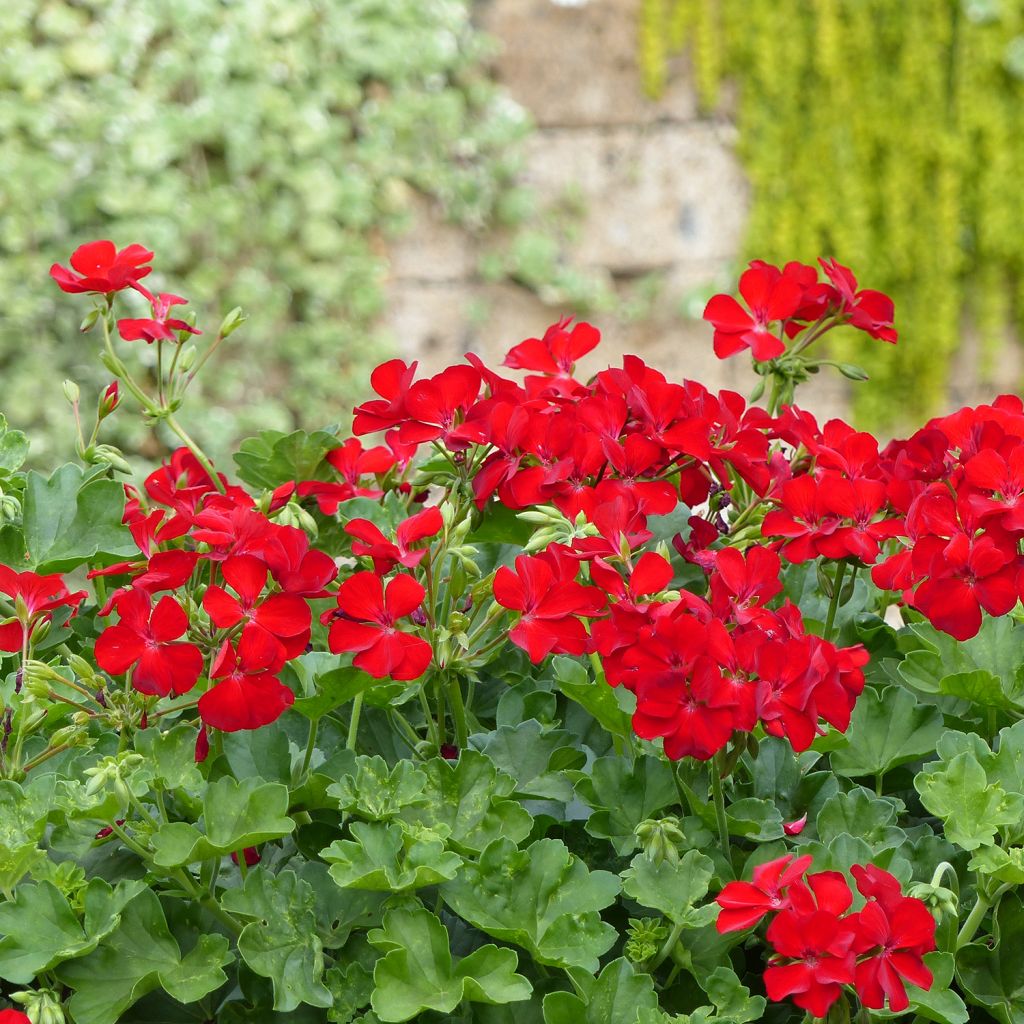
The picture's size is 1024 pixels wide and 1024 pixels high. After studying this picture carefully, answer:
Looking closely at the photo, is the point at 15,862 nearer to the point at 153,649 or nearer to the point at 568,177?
the point at 153,649

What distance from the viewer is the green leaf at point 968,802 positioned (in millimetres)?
787

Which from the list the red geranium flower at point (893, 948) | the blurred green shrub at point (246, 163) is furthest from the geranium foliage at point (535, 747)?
the blurred green shrub at point (246, 163)

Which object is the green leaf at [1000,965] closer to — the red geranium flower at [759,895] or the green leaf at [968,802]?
the green leaf at [968,802]

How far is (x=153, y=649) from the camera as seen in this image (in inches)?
31.5

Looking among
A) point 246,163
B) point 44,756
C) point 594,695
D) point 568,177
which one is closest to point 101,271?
point 44,756

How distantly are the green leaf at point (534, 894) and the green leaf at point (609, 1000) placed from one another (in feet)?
0.08

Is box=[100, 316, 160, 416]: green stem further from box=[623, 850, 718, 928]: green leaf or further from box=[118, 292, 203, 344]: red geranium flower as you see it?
box=[623, 850, 718, 928]: green leaf

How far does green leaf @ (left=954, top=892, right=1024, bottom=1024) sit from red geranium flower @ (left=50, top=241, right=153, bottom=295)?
0.70 metres

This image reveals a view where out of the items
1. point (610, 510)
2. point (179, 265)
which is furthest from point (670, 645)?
point (179, 265)

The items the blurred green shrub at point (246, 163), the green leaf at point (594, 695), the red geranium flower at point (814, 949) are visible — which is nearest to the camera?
the red geranium flower at point (814, 949)

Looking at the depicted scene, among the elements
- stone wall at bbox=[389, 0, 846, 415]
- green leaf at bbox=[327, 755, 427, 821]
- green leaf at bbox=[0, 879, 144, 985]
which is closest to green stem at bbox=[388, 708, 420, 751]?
green leaf at bbox=[327, 755, 427, 821]

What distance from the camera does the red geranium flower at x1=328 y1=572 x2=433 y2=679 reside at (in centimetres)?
79

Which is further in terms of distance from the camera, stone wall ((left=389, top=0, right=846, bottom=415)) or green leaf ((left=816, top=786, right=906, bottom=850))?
stone wall ((left=389, top=0, right=846, bottom=415))

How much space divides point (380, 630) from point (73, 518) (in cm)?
33
